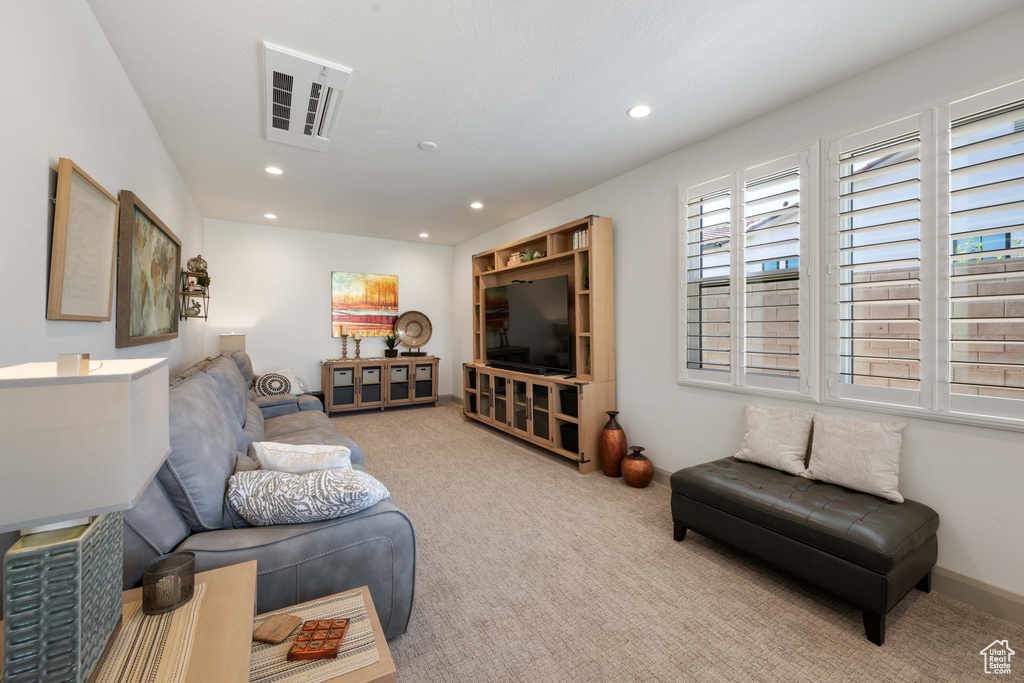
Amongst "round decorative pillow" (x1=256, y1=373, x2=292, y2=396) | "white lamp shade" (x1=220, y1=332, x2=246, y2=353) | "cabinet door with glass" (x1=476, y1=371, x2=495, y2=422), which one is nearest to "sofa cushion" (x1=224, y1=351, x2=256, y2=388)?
"round decorative pillow" (x1=256, y1=373, x2=292, y2=396)

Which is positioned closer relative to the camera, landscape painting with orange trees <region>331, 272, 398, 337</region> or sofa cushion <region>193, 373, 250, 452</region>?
sofa cushion <region>193, 373, 250, 452</region>

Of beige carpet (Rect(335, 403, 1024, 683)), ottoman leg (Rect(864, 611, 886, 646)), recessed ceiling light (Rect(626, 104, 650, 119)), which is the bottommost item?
beige carpet (Rect(335, 403, 1024, 683))

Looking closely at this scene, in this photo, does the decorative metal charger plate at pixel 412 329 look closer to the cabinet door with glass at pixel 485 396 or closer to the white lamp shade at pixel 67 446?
the cabinet door with glass at pixel 485 396

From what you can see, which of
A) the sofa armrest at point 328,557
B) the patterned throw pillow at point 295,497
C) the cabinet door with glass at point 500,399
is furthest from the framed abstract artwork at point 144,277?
the cabinet door with glass at point 500,399

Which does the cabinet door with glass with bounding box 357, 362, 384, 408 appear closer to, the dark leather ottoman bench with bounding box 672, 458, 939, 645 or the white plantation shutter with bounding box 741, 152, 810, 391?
the dark leather ottoman bench with bounding box 672, 458, 939, 645

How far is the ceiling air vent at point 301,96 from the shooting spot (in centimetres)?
211

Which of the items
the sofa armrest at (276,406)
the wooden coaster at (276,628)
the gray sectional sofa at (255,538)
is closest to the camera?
the wooden coaster at (276,628)

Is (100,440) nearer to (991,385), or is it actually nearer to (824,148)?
(991,385)

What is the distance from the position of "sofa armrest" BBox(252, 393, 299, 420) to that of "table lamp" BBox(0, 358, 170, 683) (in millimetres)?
3496

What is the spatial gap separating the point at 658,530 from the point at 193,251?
507cm

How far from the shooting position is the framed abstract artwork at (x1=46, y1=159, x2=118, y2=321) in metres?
1.41

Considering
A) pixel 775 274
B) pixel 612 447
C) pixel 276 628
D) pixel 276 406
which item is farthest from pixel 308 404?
pixel 775 274

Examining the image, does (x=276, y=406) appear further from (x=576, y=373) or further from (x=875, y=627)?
(x=875, y=627)

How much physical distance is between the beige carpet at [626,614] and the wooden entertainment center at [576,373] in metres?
0.88
